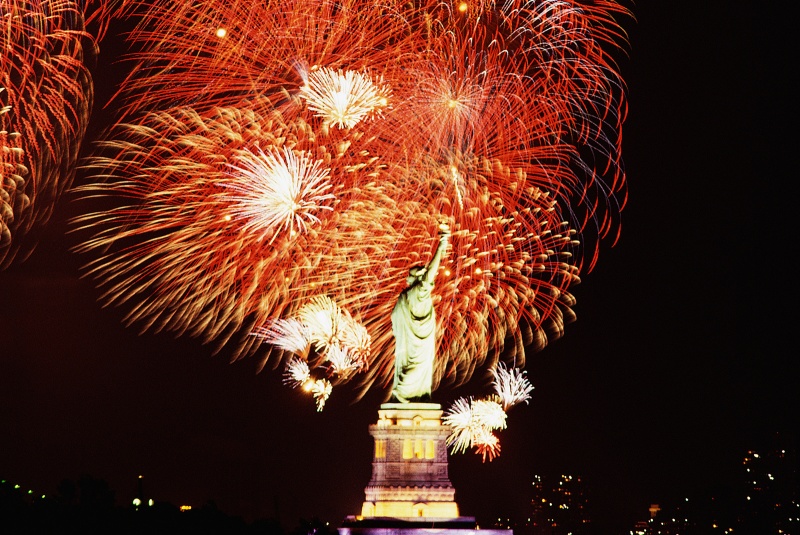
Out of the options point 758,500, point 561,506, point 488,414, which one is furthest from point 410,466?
point 561,506

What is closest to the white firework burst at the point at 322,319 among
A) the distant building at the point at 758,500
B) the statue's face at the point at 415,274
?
the statue's face at the point at 415,274

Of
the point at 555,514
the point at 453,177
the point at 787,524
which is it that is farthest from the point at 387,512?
the point at 555,514

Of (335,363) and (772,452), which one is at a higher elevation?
(772,452)

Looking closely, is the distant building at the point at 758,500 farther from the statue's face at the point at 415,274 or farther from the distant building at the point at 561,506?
the statue's face at the point at 415,274

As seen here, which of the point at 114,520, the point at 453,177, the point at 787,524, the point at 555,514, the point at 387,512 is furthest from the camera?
the point at 555,514

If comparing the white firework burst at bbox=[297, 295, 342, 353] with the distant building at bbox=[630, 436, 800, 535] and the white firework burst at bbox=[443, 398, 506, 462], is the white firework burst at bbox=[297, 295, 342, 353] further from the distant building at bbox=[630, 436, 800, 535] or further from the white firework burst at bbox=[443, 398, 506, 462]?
the distant building at bbox=[630, 436, 800, 535]

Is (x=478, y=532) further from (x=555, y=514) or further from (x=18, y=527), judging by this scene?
(x=555, y=514)
